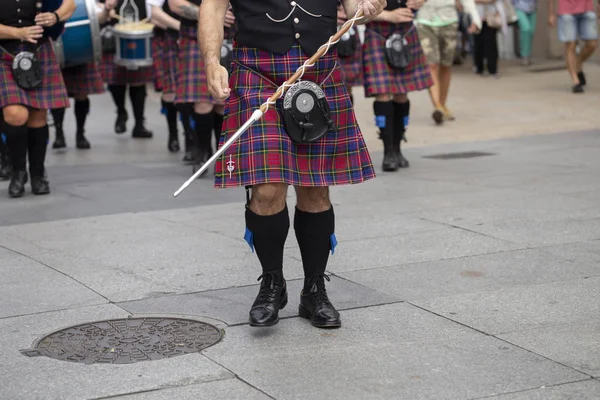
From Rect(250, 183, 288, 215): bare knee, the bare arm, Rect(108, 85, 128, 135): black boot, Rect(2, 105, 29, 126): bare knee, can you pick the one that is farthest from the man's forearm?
Rect(108, 85, 128, 135): black boot

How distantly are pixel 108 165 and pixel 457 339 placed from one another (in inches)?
240

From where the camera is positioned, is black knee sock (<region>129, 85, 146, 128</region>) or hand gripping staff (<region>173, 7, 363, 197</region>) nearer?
hand gripping staff (<region>173, 7, 363, 197</region>)

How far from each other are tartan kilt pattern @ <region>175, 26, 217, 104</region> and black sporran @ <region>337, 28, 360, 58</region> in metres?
1.09

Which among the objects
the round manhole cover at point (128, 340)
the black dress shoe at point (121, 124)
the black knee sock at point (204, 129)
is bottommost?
the black dress shoe at point (121, 124)

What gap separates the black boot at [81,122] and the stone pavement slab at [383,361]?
6.98 meters

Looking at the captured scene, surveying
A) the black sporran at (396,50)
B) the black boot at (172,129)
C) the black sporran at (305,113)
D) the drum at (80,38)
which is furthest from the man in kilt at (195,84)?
the black sporran at (305,113)

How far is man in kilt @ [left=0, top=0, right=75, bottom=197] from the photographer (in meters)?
7.48

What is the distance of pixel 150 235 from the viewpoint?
6348mm

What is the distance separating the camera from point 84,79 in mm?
10758

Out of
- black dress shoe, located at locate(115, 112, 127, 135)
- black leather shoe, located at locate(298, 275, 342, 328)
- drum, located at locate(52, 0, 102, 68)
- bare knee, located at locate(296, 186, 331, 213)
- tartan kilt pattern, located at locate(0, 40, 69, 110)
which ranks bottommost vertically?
black dress shoe, located at locate(115, 112, 127, 135)

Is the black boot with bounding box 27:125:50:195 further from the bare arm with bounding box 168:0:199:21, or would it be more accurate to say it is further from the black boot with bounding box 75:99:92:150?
the black boot with bounding box 75:99:92:150

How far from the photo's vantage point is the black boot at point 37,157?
313 inches

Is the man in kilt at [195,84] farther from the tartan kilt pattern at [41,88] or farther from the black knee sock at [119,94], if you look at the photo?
the black knee sock at [119,94]

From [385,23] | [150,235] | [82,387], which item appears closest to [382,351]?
[82,387]
